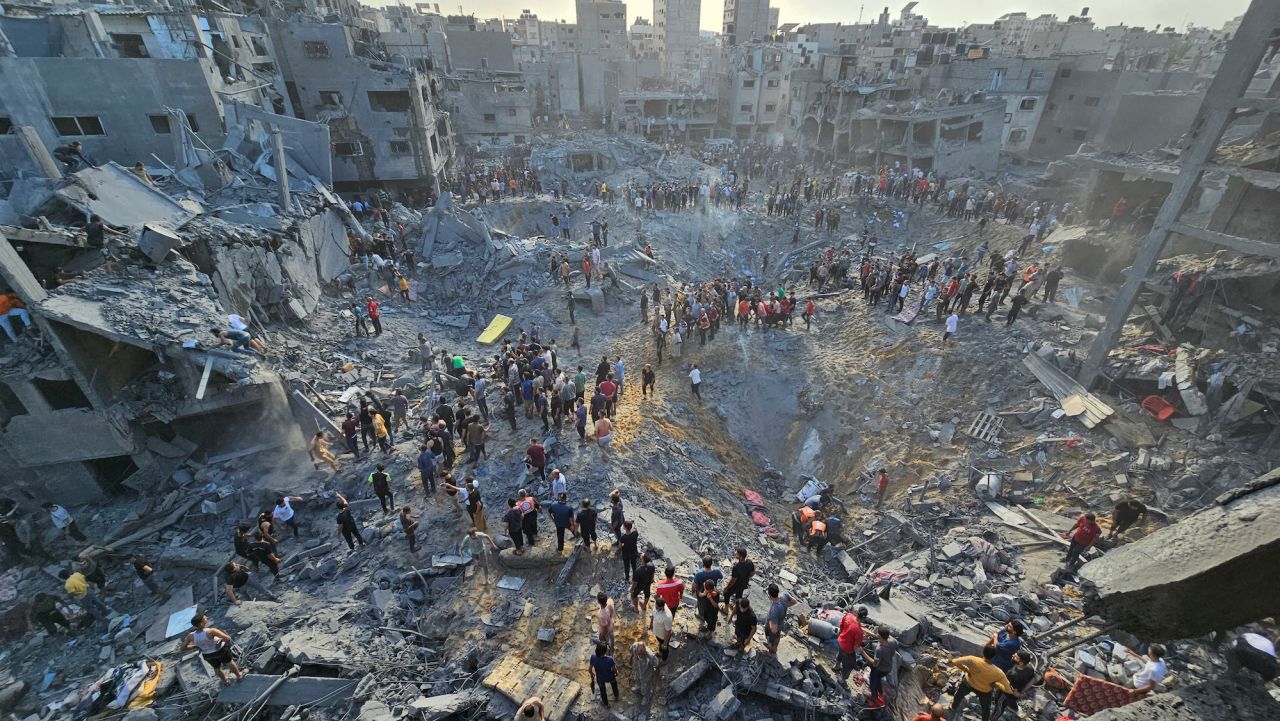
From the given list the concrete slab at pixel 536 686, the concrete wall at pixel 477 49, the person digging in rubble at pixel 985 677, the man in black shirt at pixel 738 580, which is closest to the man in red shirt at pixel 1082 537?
the person digging in rubble at pixel 985 677

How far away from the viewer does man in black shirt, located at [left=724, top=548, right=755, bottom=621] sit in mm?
8570

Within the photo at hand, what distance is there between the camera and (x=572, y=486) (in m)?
11.9

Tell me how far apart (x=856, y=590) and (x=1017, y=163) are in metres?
43.1

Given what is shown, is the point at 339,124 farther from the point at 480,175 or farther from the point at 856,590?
the point at 856,590

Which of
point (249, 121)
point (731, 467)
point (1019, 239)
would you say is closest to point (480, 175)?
point (249, 121)

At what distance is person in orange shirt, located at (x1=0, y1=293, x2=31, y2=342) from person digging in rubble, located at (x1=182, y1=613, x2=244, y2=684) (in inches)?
393

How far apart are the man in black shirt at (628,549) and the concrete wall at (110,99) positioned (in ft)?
85.1

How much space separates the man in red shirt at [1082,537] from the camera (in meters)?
9.97

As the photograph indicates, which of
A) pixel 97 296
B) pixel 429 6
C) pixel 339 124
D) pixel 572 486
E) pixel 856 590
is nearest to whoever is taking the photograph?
pixel 856 590

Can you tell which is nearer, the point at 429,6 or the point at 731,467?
the point at 731,467

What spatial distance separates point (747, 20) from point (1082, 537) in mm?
75686

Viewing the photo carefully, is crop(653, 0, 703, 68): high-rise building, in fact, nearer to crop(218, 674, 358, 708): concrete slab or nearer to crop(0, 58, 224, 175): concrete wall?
crop(0, 58, 224, 175): concrete wall

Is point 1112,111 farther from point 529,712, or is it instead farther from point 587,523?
point 529,712

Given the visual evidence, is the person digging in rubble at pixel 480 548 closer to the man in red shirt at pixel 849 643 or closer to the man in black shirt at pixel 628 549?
the man in black shirt at pixel 628 549
